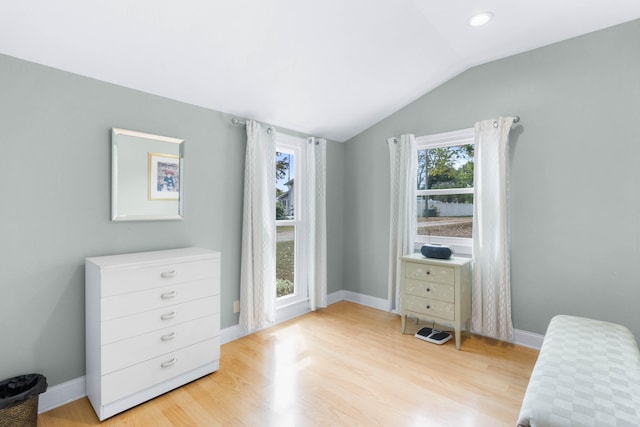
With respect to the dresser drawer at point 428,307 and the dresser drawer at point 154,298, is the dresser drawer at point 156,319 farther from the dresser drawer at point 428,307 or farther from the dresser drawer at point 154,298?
the dresser drawer at point 428,307

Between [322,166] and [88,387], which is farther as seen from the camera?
[322,166]

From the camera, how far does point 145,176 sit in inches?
89.4

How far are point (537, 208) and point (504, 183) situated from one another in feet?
1.12

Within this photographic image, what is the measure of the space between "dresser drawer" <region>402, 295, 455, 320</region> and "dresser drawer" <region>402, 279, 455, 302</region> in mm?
42

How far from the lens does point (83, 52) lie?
1837 millimetres

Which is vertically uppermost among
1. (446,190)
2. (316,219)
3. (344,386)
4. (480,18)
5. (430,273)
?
(480,18)

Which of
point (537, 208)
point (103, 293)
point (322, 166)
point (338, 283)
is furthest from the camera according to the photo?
point (338, 283)

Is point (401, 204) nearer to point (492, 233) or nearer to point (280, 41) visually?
point (492, 233)

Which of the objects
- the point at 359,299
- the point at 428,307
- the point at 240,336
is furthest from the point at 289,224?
the point at 428,307

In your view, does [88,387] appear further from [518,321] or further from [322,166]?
[518,321]

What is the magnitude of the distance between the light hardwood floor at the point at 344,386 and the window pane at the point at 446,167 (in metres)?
1.57

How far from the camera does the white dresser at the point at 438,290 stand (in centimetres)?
273

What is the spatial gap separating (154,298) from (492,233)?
2.82m

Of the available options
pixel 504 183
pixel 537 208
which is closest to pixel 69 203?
pixel 504 183
